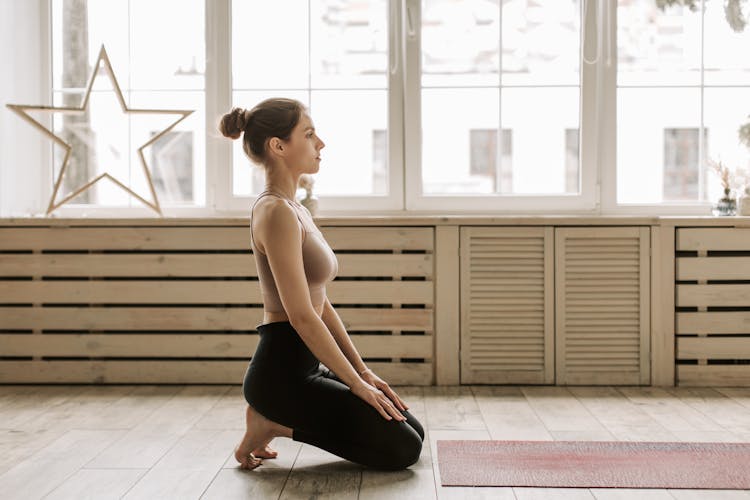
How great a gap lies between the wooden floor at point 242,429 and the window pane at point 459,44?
1.36 metres

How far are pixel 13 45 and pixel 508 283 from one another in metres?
2.39

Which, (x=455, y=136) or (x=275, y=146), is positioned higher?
(x=455, y=136)

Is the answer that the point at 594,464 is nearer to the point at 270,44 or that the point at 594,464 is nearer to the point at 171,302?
the point at 171,302

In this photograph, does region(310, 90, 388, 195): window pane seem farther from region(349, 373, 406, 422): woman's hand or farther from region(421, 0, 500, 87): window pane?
region(349, 373, 406, 422): woman's hand

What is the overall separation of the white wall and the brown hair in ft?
6.03

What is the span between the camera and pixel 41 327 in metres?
3.54

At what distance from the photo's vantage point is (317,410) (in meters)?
2.26

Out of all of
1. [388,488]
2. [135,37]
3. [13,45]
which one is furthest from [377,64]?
[388,488]

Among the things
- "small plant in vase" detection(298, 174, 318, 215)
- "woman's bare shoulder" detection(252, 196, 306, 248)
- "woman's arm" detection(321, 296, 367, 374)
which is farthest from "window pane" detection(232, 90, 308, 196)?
"woman's bare shoulder" detection(252, 196, 306, 248)

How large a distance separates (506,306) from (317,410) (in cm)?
140

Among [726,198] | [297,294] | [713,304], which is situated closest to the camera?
[297,294]

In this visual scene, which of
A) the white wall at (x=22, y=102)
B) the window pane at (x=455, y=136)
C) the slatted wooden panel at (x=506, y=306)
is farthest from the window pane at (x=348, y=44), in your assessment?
the white wall at (x=22, y=102)

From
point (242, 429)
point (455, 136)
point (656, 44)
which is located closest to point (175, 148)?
point (455, 136)

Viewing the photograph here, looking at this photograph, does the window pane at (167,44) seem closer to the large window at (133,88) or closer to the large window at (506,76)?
the large window at (133,88)
